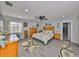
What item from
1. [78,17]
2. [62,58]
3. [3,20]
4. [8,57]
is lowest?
[62,58]

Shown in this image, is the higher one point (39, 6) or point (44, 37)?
point (39, 6)

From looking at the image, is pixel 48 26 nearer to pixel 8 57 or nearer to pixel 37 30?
pixel 37 30

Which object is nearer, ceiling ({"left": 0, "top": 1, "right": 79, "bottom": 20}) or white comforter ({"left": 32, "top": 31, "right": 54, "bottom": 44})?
ceiling ({"left": 0, "top": 1, "right": 79, "bottom": 20})

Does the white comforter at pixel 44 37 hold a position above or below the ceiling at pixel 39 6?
below

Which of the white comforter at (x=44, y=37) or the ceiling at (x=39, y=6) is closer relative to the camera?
the ceiling at (x=39, y=6)

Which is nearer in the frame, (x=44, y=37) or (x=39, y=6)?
(x=39, y=6)

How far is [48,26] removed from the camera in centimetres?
953

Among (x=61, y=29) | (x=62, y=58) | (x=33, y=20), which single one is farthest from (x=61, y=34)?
(x=62, y=58)

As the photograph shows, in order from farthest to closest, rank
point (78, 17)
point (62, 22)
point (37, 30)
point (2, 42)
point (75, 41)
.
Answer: point (37, 30), point (62, 22), point (75, 41), point (78, 17), point (2, 42)

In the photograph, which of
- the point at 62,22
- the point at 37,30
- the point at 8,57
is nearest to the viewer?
the point at 8,57

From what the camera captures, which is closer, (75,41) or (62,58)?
(62,58)

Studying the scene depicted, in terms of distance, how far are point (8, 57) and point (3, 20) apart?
5.16 feet

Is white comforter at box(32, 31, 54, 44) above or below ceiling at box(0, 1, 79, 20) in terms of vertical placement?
below

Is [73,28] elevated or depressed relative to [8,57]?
elevated
